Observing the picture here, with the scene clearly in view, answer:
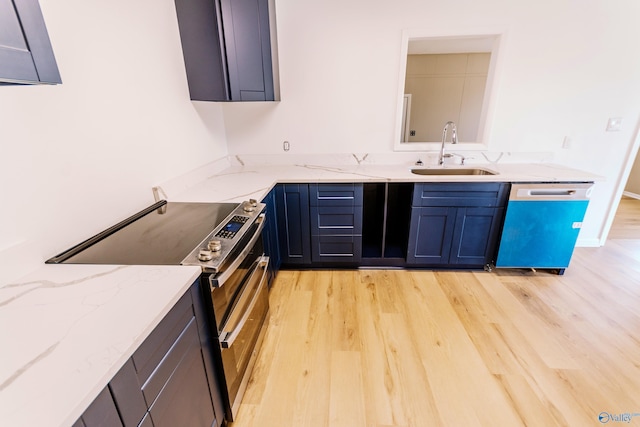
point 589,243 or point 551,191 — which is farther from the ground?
point 551,191

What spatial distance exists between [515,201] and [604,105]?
1315mm

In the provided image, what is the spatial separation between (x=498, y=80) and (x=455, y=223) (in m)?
1.31

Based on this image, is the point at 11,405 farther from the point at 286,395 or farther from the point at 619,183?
the point at 619,183

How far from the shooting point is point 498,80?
2.53 m

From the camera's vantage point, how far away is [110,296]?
2.89 feet

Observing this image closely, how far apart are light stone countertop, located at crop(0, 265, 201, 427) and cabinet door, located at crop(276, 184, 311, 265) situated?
1390mm

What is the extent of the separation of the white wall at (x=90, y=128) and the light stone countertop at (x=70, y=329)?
22 cm

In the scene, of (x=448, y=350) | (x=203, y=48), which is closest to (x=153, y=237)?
(x=203, y=48)

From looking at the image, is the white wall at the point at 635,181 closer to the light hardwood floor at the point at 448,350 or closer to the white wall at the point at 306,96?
the white wall at the point at 306,96

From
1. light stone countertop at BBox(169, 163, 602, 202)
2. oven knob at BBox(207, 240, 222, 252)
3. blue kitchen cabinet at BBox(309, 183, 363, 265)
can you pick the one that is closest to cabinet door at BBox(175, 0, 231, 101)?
light stone countertop at BBox(169, 163, 602, 202)

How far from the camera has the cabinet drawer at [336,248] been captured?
2.49m

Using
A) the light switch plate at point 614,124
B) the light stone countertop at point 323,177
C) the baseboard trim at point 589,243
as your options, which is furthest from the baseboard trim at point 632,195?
the light stone countertop at point 323,177

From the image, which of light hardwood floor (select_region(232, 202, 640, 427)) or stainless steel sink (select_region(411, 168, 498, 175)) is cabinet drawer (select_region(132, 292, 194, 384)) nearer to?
light hardwood floor (select_region(232, 202, 640, 427))

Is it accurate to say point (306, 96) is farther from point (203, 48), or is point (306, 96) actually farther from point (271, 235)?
point (271, 235)
